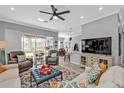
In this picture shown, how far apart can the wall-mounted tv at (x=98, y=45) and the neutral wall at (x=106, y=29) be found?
0.58 feet

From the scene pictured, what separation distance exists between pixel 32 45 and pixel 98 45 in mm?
3959

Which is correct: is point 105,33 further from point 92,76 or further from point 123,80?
point 123,80

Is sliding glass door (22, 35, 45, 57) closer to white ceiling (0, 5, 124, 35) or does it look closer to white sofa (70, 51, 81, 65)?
white ceiling (0, 5, 124, 35)

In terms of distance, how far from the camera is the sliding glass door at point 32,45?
21.1ft

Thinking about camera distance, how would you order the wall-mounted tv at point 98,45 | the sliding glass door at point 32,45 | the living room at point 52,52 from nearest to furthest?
the living room at point 52,52, the wall-mounted tv at point 98,45, the sliding glass door at point 32,45

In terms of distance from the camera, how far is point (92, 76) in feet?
7.06

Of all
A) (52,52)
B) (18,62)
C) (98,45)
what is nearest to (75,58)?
(52,52)

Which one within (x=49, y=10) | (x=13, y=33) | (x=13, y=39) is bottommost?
(x=13, y=39)

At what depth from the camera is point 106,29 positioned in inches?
188

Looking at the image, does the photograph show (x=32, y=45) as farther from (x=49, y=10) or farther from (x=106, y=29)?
(x=106, y=29)

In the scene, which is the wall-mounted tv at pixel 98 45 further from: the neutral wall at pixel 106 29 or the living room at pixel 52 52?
the neutral wall at pixel 106 29

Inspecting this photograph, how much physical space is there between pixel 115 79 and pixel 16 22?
5.32m

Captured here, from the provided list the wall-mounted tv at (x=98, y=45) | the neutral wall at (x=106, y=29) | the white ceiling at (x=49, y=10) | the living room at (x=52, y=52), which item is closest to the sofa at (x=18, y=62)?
the living room at (x=52, y=52)
